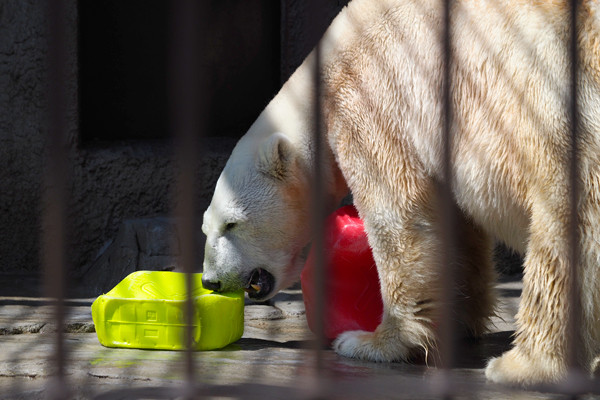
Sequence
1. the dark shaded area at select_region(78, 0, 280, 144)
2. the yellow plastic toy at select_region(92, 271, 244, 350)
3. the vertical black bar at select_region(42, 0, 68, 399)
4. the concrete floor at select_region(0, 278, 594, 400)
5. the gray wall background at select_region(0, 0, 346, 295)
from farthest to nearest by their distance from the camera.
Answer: the dark shaded area at select_region(78, 0, 280, 144), the gray wall background at select_region(0, 0, 346, 295), the yellow plastic toy at select_region(92, 271, 244, 350), the concrete floor at select_region(0, 278, 594, 400), the vertical black bar at select_region(42, 0, 68, 399)

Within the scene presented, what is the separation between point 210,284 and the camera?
283 centimetres

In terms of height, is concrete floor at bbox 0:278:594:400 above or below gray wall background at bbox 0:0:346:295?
below

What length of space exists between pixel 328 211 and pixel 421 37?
0.73 metres

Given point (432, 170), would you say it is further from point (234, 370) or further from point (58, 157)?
point (58, 157)

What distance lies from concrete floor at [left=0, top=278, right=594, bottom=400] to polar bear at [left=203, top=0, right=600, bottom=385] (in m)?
0.13

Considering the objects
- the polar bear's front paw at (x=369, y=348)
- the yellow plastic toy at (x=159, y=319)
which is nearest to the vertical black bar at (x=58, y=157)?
the yellow plastic toy at (x=159, y=319)

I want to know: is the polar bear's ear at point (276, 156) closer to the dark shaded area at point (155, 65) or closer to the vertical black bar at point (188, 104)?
the vertical black bar at point (188, 104)

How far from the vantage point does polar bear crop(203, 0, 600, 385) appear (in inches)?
82.7

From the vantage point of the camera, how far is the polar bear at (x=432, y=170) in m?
2.10

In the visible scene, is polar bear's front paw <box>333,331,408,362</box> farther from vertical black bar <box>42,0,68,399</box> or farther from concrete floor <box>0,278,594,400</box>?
vertical black bar <box>42,0,68,399</box>

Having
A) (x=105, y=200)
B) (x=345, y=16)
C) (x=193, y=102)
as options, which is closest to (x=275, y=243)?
(x=345, y=16)

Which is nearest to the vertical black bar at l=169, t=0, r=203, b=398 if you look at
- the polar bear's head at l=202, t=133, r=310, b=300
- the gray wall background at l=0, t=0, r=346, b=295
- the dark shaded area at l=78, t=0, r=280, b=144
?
the polar bear's head at l=202, t=133, r=310, b=300

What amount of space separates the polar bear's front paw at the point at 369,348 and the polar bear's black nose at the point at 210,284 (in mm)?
438

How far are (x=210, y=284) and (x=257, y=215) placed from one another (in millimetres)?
280
